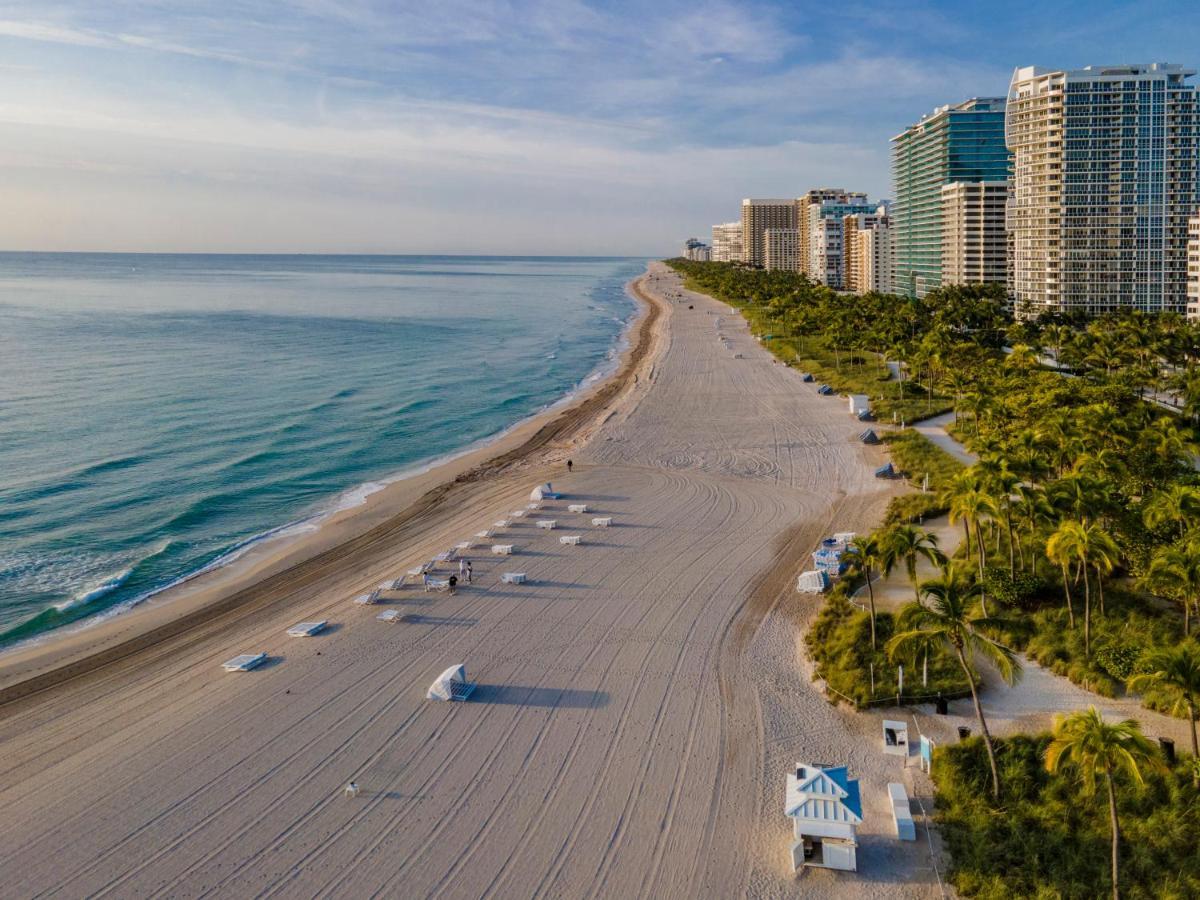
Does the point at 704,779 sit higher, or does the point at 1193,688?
the point at 1193,688

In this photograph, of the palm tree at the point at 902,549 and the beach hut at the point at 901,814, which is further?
the palm tree at the point at 902,549

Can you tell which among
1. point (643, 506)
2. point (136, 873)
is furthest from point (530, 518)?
point (136, 873)

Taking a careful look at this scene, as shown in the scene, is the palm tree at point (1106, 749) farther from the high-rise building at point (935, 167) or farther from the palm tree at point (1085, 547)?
the high-rise building at point (935, 167)

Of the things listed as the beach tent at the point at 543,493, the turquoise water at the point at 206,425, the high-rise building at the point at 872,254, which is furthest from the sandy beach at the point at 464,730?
the high-rise building at the point at 872,254

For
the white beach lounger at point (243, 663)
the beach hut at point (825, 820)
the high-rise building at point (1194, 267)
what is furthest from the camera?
the high-rise building at point (1194, 267)

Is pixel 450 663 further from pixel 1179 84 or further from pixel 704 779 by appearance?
pixel 1179 84

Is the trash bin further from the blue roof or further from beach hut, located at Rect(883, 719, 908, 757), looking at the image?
the blue roof

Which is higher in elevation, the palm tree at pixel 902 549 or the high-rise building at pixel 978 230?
the high-rise building at pixel 978 230
